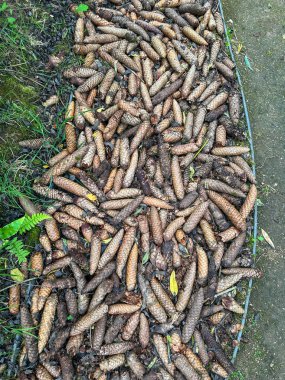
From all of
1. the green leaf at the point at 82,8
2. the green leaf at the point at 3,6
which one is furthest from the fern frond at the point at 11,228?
the green leaf at the point at 82,8

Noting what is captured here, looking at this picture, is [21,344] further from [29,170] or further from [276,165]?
[276,165]

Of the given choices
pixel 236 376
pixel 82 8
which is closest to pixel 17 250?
pixel 236 376

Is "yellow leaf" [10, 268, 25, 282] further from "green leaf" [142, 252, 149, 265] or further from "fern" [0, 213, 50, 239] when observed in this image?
"green leaf" [142, 252, 149, 265]

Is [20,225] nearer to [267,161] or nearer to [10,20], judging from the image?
[10,20]

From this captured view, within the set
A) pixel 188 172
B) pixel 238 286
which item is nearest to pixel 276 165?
pixel 188 172

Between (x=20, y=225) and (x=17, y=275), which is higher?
(x=20, y=225)

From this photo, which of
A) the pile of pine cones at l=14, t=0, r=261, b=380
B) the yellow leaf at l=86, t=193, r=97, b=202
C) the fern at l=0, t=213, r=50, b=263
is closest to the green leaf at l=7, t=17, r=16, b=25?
the pile of pine cones at l=14, t=0, r=261, b=380
